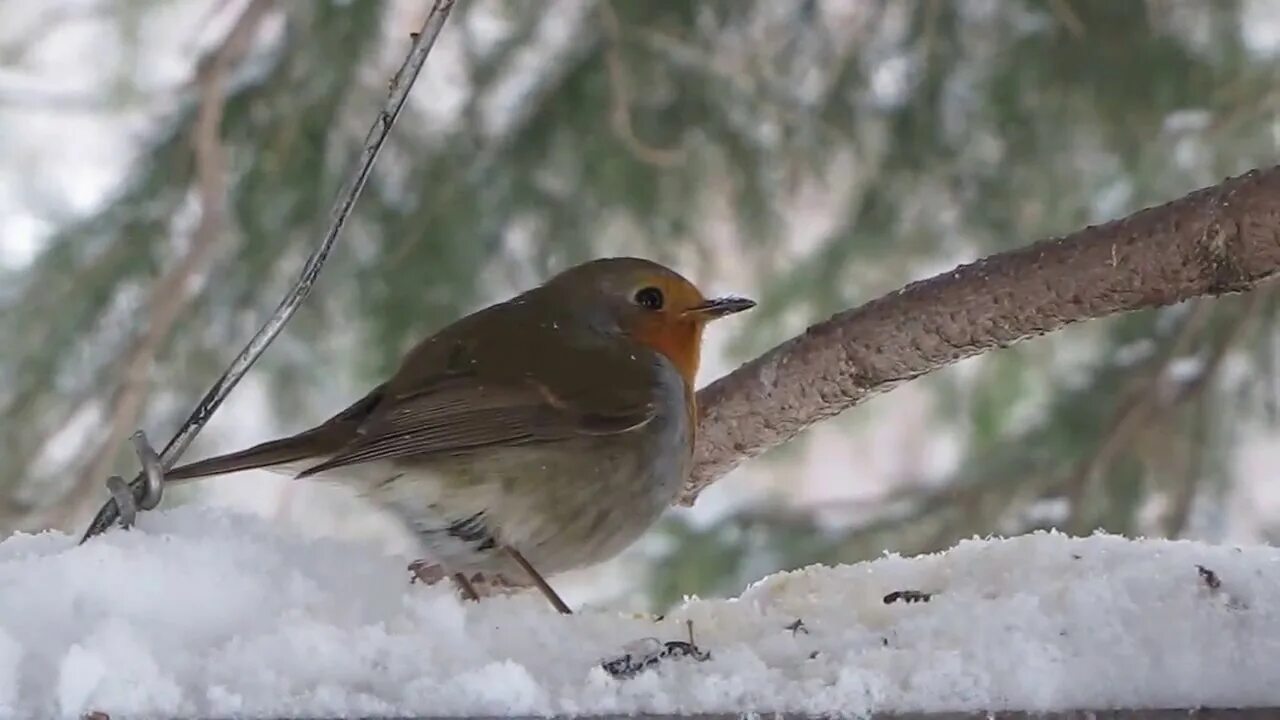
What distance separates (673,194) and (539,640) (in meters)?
1.80

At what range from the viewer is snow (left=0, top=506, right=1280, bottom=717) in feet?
2.74

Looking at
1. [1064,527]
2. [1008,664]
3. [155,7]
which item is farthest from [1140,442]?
[155,7]

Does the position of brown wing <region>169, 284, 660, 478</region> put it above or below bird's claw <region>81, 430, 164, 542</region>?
above

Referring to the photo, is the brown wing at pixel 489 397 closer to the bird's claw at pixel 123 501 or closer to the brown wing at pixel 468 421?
the brown wing at pixel 468 421

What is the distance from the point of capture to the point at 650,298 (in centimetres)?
186

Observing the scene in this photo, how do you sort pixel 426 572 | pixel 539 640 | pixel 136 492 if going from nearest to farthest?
pixel 539 640 → pixel 136 492 → pixel 426 572

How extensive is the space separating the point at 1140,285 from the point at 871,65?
4.79ft

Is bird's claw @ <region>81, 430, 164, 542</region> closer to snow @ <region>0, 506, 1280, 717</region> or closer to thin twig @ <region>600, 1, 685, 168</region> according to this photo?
snow @ <region>0, 506, 1280, 717</region>

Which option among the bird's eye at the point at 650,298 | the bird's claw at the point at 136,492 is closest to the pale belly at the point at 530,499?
the bird's eye at the point at 650,298

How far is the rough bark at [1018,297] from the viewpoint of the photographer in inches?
50.2

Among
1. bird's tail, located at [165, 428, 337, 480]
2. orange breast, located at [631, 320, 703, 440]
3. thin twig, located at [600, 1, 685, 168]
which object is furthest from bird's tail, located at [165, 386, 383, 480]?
thin twig, located at [600, 1, 685, 168]

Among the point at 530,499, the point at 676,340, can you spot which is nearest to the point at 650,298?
the point at 676,340

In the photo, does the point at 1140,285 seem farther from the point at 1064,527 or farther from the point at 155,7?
the point at 155,7

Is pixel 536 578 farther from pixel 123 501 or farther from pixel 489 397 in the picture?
pixel 123 501
